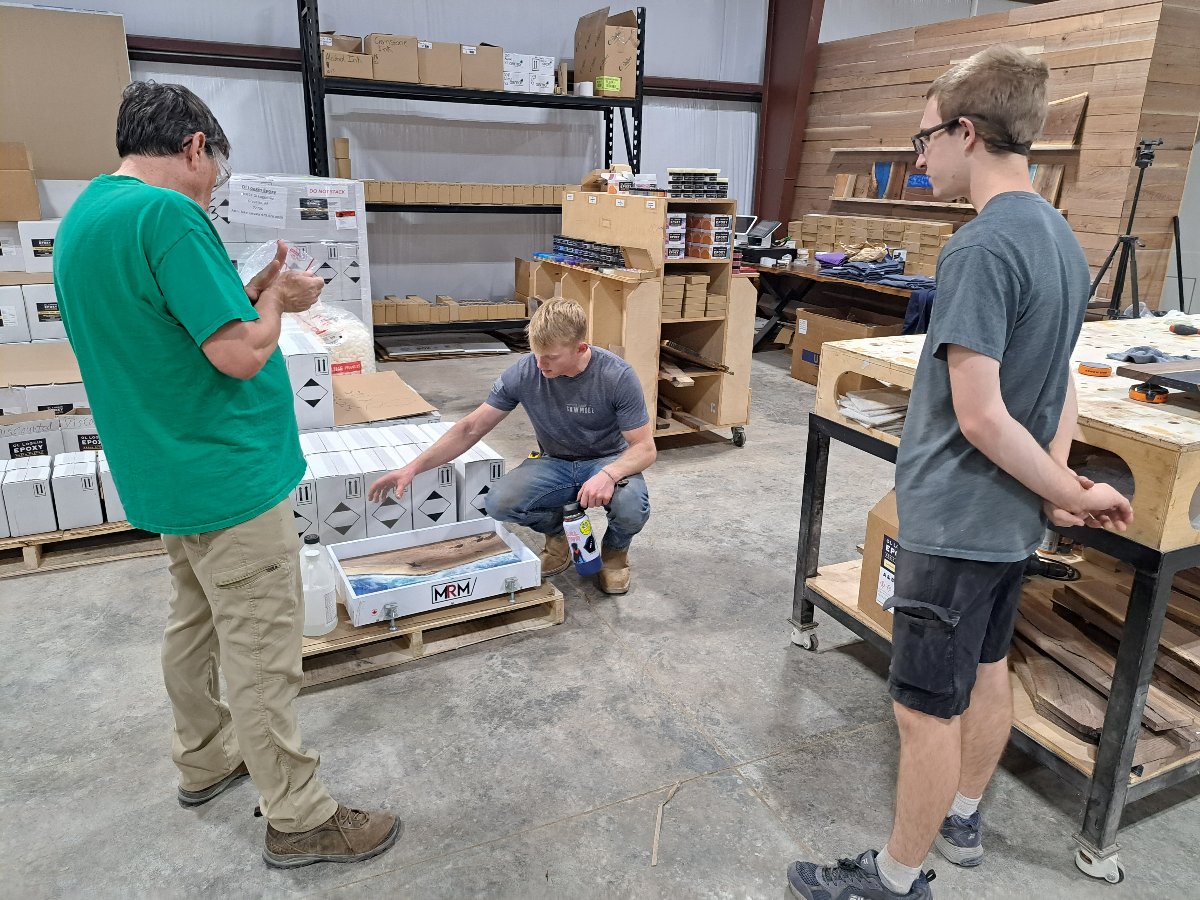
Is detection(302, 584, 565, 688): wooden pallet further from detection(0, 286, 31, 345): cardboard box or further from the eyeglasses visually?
detection(0, 286, 31, 345): cardboard box

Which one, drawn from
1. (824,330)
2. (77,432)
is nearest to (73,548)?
(77,432)

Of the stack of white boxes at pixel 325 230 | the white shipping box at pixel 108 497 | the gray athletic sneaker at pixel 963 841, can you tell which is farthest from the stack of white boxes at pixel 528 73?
the gray athletic sneaker at pixel 963 841

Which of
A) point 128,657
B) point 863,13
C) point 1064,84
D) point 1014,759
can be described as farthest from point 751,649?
point 863,13

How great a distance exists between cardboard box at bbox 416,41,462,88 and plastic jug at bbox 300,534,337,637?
547 centimetres

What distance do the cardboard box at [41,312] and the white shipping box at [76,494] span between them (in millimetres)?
1270

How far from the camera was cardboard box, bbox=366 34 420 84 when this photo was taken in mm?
6832

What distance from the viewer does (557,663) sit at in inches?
112

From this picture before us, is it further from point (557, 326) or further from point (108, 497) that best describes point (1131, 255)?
point (108, 497)

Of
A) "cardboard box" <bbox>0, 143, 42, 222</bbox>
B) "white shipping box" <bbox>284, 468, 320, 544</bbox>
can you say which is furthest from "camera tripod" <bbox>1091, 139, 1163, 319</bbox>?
"cardboard box" <bbox>0, 143, 42, 222</bbox>

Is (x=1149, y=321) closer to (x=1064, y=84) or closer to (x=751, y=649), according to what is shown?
(x=751, y=649)

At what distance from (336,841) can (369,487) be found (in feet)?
4.78

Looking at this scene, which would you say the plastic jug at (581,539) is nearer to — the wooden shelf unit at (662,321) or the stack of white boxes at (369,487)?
the stack of white boxes at (369,487)

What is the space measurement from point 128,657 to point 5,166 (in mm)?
3338

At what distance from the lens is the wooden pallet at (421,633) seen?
271cm
